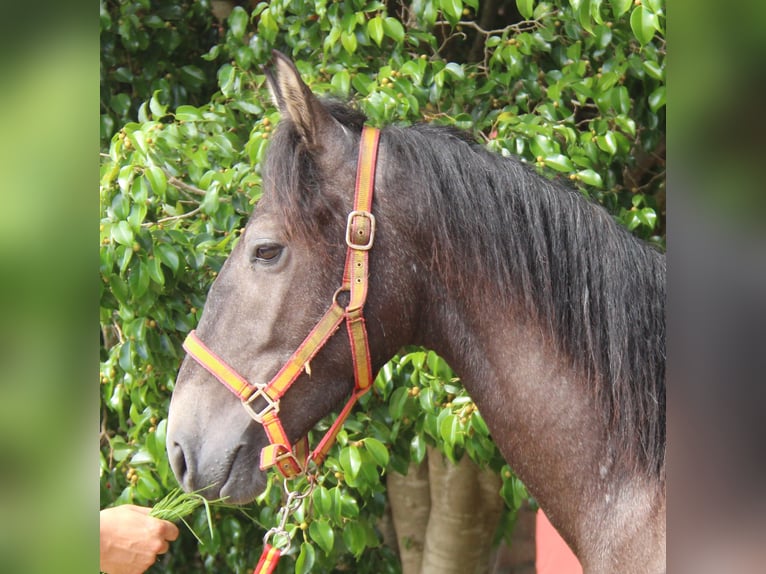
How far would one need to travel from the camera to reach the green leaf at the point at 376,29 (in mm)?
2773

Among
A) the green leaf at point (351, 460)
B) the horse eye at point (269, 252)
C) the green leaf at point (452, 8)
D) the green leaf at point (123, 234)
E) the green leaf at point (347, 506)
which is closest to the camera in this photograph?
the horse eye at point (269, 252)

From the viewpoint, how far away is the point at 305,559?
274cm

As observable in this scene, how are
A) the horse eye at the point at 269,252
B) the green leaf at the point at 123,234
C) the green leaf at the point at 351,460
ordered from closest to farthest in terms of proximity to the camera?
1. the horse eye at the point at 269,252
2. the green leaf at the point at 123,234
3. the green leaf at the point at 351,460

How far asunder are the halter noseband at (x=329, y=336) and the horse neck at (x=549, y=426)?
0.17 metres

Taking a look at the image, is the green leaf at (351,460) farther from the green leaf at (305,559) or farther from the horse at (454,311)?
the horse at (454,311)

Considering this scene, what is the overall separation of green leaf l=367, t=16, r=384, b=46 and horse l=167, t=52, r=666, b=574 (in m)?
1.04

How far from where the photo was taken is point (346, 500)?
101 inches

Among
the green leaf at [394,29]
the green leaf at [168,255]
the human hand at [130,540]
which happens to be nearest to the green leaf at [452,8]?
the green leaf at [394,29]

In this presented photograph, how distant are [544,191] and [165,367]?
155 cm

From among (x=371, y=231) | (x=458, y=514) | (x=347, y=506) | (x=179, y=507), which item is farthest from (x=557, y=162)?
(x=458, y=514)

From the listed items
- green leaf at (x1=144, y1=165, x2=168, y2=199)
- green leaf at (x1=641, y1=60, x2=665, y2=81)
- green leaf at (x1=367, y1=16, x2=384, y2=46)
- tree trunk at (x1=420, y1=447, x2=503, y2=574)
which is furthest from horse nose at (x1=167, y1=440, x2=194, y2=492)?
green leaf at (x1=641, y1=60, x2=665, y2=81)

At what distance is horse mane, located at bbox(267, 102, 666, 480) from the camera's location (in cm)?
168

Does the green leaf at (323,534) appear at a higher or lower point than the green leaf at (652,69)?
lower
